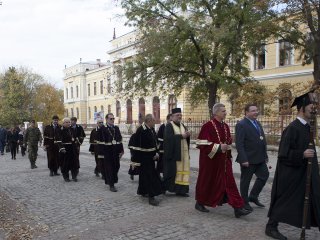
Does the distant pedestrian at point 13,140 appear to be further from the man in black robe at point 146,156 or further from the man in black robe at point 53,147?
the man in black robe at point 146,156

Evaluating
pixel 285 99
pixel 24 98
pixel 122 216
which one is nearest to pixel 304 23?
pixel 285 99

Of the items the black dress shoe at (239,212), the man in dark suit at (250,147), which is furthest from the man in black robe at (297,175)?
the man in dark suit at (250,147)

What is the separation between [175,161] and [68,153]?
399cm

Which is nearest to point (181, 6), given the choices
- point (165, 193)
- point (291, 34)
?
point (291, 34)

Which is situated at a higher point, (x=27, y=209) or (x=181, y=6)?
(x=181, y=6)

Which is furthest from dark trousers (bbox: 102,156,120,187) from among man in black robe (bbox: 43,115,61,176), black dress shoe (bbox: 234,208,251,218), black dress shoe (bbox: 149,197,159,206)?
black dress shoe (bbox: 234,208,251,218)

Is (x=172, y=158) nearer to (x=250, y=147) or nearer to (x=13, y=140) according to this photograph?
(x=250, y=147)

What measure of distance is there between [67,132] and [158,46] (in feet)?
31.8

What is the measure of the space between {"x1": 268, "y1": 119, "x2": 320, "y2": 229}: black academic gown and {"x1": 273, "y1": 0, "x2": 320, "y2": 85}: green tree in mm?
11321

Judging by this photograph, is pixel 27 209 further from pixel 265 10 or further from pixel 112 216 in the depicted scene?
pixel 265 10

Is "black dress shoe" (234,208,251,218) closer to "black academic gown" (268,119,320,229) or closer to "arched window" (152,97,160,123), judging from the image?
"black academic gown" (268,119,320,229)

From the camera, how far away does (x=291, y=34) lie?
61.0 ft

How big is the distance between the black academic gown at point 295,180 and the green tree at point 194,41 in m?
13.2

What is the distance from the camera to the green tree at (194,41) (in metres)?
18.8
